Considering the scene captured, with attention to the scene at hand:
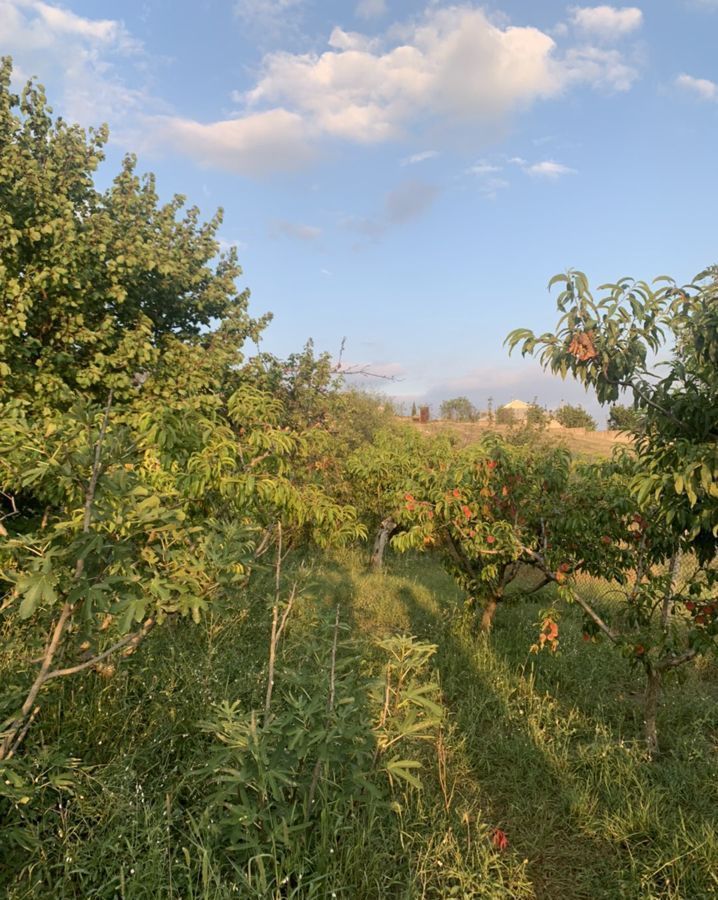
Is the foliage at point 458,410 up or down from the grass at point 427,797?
up

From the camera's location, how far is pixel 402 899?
7.07 ft

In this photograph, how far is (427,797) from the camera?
117 inches

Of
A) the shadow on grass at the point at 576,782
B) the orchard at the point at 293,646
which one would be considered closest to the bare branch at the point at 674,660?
the orchard at the point at 293,646

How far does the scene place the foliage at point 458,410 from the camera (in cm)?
4138

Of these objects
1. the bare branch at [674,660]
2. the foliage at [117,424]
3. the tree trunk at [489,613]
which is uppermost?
the foliage at [117,424]

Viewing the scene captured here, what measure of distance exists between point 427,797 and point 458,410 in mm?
40689

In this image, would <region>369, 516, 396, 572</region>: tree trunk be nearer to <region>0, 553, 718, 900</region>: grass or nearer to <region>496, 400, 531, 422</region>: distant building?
<region>0, 553, 718, 900</region>: grass

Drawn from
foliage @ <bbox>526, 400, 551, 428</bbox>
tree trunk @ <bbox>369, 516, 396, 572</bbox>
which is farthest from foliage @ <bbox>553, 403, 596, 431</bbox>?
tree trunk @ <bbox>369, 516, 396, 572</bbox>

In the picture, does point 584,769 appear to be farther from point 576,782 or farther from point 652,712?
point 652,712

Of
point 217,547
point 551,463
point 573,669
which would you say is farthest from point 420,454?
point 217,547

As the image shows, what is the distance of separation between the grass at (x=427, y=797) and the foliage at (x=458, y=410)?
37.1 meters

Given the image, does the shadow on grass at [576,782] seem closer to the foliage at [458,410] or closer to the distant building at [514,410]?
the distant building at [514,410]

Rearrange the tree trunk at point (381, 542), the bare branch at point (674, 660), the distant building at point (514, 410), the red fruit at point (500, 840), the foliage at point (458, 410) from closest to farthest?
1. the red fruit at point (500, 840)
2. the bare branch at point (674, 660)
3. the tree trunk at point (381, 542)
4. the distant building at point (514, 410)
5. the foliage at point (458, 410)

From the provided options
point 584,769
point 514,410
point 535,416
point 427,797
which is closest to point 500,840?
point 427,797
